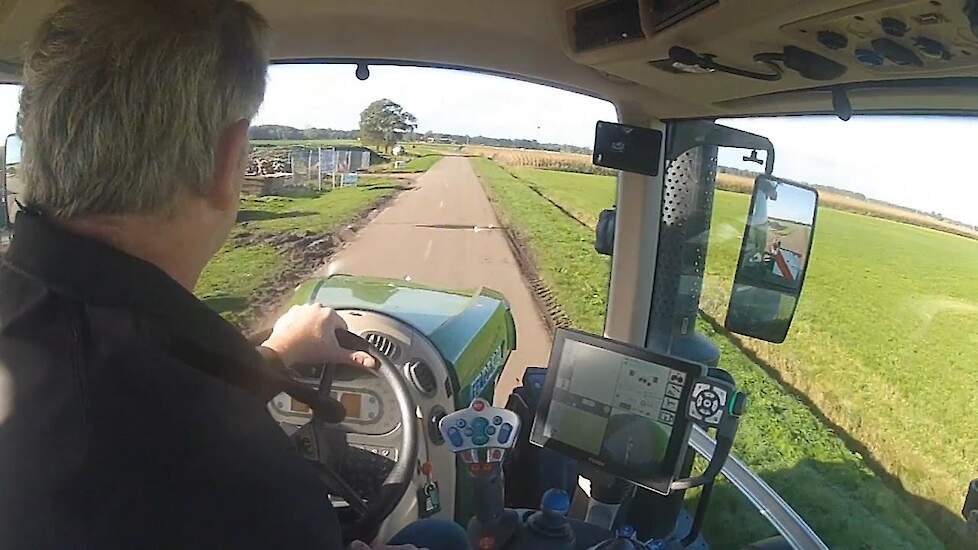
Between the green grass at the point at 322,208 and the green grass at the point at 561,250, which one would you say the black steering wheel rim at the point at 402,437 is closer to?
the green grass at the point at 322,208

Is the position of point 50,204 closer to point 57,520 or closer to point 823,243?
point 57,520

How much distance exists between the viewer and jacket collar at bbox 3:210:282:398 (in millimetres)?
1019

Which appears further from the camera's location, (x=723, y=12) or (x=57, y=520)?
(x=723, y=12)

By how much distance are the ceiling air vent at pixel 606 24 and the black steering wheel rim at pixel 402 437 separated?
3.10 feet

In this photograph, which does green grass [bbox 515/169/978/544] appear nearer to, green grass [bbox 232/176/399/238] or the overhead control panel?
the overhead control panel

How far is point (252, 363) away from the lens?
1.13 metres

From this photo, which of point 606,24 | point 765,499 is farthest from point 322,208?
point 765,499

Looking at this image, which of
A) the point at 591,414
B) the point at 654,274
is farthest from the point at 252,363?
the point at 654,274

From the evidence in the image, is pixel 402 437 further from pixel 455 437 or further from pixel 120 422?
pixel 120 422

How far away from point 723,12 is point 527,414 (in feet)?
4.95

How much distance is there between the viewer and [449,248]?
2.87m

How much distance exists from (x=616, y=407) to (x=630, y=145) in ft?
2.78

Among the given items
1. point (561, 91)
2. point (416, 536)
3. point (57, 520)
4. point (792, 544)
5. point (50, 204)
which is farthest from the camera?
point (561, 91)

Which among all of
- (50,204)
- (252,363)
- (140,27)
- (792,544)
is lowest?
(792,544)
